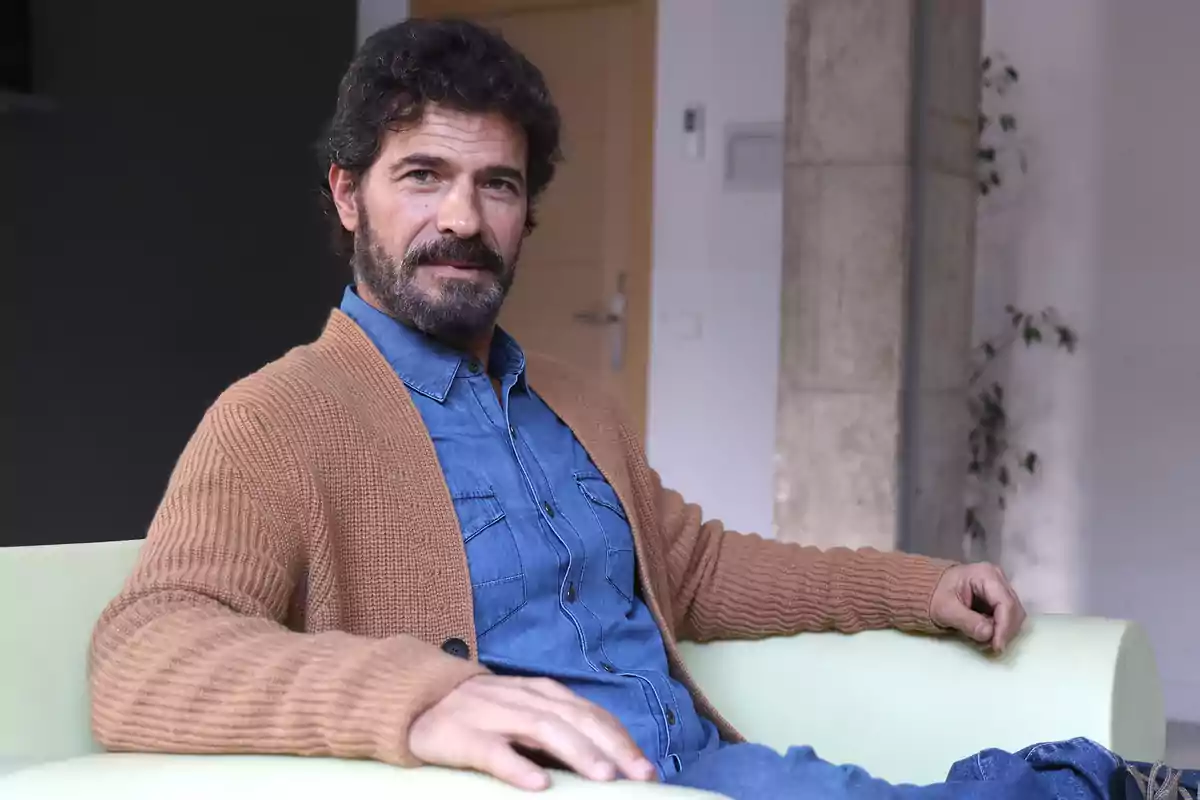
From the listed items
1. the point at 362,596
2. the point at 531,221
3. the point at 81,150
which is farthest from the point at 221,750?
the point at 81,150

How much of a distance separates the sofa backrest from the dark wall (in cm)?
298

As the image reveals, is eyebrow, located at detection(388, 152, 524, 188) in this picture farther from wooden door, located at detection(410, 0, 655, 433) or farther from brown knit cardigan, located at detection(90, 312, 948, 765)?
wooden door, located at detection(410, 0, 655, 433)

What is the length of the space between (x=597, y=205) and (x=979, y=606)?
3513 millimetres

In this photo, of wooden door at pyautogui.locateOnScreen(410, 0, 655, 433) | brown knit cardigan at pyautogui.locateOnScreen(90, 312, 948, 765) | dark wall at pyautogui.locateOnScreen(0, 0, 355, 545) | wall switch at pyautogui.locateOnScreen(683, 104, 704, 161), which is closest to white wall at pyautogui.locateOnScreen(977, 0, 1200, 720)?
wall switch at pyautogui.locateOnScreen(683, 104, 704, 161)

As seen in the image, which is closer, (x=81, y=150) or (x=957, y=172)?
(x=957, y=172)

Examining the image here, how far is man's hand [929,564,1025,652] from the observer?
5.32 ft

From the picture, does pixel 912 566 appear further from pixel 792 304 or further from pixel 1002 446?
pixel 1002 446

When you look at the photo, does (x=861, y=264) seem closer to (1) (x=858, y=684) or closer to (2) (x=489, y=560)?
(1) (x=858, y=684)

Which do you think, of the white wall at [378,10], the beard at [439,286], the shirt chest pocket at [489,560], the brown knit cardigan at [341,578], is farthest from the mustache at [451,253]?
the white wall at [378,10]

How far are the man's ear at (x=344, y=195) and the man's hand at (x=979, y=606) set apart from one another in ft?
2.71

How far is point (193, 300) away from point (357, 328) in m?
3.20

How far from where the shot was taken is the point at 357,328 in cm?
154

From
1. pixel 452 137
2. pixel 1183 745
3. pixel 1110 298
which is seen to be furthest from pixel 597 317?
pixel 452 137

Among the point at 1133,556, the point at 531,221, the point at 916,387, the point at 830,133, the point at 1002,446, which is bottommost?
the point at 1133,556
